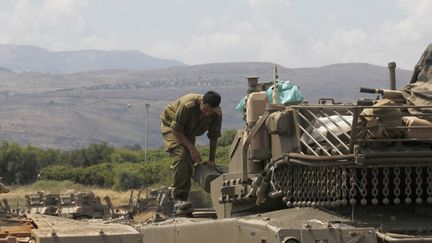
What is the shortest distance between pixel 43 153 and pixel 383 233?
269ft

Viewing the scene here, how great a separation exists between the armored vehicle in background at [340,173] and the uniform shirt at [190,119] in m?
1.92

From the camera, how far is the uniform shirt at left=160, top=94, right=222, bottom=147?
53.8 feet

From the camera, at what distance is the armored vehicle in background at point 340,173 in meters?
12.3

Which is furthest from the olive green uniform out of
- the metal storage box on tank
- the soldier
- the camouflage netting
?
the camouflage netting

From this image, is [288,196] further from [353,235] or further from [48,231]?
[48,231]

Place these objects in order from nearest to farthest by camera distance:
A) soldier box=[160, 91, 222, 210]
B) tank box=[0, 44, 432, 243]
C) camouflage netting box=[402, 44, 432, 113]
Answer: tank box=[0, 44, 432, 243] < camouflage netting box=[402, 44, 432, 113] < soldier box=[160, 91, 222, 210]

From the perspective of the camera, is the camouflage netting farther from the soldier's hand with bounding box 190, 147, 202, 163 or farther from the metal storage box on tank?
the soldier's hand with bounding box 190, 147, 202, 163

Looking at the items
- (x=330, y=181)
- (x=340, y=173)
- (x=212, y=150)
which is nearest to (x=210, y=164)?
(x=212, y=150)

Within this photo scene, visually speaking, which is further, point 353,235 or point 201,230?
point 201,230

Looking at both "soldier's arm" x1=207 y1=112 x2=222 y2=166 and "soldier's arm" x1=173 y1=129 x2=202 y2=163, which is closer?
"soldier's arm" x1=173 y1=129 x2=202 y2=163

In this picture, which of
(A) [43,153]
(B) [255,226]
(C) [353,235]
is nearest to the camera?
(C) [353,235]

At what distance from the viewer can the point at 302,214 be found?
1295 centimetres

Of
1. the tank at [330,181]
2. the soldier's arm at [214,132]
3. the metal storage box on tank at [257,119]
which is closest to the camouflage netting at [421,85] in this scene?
the tank at [330,181]

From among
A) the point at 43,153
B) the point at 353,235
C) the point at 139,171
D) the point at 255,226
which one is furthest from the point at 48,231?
the point at 43,153
